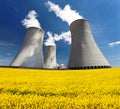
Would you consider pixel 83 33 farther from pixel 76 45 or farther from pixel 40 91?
pixel 40 91

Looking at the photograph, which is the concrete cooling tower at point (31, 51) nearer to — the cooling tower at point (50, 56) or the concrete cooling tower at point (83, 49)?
the concrete cooling tower at point (83, 49)

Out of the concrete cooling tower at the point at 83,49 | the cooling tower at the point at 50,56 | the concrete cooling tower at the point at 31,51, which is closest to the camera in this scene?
the concrete cooling tower at the point at 83,49

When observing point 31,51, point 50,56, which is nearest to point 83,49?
point 31,51

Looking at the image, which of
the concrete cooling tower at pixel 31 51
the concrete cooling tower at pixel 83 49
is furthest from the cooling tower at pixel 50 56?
the concrete cooling tower at pixel 83 49

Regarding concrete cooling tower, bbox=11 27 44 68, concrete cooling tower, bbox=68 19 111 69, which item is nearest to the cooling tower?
concrete cooling tower, bbox=11 27 44 68

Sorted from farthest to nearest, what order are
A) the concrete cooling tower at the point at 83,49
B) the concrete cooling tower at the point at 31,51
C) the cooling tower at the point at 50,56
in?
1. the cooling tower at the point at 50,56
2. the concrete cooling tower at the point at 31,51
3. the concrete cooling tower at the point at 83,49

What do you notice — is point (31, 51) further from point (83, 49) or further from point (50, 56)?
point (50, 56)
